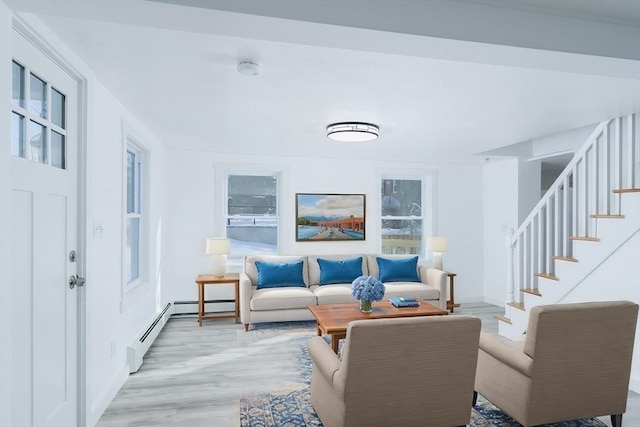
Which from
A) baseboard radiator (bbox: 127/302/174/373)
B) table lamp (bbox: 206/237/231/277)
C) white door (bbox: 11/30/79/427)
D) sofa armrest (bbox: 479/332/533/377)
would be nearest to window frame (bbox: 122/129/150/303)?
baseboard radiator (bbox: 127/302/174/373)

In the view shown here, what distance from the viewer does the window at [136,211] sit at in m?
3.84

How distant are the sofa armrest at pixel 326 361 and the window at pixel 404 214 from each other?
12.1ft

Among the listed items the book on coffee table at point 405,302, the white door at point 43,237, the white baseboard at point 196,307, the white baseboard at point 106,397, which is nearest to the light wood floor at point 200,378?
the white baseboard at point 106,397

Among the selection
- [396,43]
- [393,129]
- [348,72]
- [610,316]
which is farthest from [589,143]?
[396,43]

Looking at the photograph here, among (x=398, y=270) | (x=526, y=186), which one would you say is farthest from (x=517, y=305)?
(x=526, y=186)

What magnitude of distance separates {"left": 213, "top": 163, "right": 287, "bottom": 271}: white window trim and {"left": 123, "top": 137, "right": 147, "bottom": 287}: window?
1.28 m

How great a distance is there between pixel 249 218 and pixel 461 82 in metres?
3.76

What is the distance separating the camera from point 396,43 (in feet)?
5.59

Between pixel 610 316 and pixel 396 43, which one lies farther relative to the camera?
pixel 610 316

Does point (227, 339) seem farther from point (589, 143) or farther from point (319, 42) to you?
point (589, 143)

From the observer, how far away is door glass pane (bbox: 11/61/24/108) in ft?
5.49

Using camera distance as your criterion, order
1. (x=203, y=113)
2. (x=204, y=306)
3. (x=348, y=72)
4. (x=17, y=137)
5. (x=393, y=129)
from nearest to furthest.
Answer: (x=17, y=137), (x=348, y=72), (x=203, y=113), (x=393, y=129), (x=204, y=306)

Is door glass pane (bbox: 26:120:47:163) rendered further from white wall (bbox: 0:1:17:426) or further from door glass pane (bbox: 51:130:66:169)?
white wall (bbox: 0:1:17:426)

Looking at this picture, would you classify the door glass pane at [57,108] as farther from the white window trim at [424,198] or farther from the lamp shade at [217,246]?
the white window trim at [424,198]
